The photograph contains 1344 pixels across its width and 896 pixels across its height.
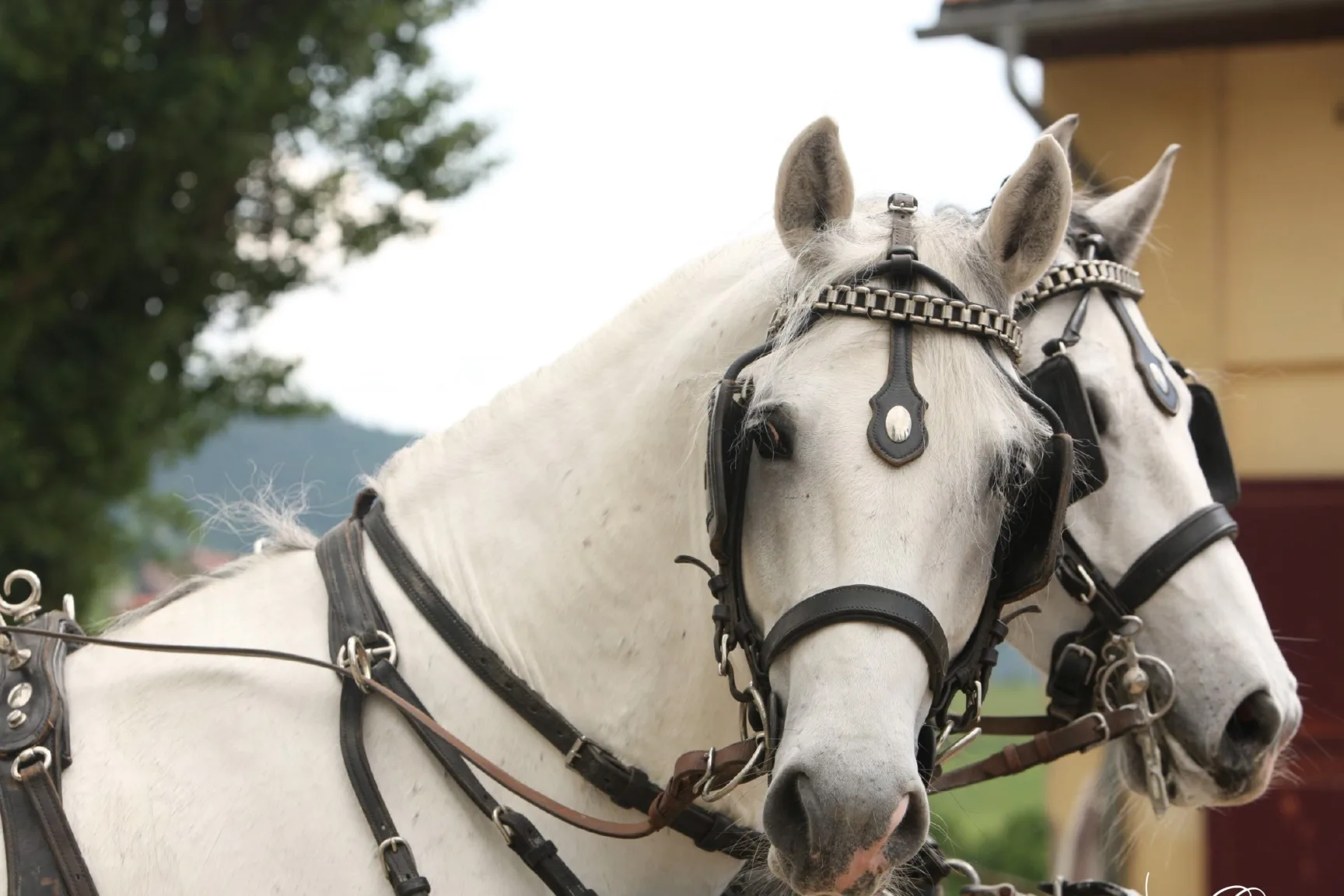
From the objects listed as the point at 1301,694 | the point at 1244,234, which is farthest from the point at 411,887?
the point at 1244,234

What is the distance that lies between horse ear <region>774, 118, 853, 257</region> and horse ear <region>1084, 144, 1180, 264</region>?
118 cm

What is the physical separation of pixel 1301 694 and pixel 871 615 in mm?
4542

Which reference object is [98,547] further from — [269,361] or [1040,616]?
[1040,616]

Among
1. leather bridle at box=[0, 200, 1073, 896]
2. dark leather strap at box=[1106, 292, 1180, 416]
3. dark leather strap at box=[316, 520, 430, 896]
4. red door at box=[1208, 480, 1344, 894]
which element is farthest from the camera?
red door at box=[1208, 480, 1344, 894]

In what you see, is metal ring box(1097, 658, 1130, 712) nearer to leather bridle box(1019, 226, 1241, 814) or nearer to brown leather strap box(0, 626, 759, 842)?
leather bridle box(1019, 226, 1241, 814)

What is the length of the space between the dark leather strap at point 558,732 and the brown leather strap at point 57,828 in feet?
1.86

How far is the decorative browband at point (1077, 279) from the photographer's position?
258 centimetres

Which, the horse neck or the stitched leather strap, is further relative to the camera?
the horse neck

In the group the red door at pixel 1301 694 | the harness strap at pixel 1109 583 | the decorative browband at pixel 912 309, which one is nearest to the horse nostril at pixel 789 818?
the decorative browband at pixel 912 309

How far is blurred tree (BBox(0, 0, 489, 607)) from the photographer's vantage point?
6.10 meters

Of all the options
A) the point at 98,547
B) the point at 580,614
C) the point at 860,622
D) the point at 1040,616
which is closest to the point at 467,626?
the point at 580,614

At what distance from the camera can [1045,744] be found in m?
2.58

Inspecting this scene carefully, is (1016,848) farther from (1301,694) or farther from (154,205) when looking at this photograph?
(154,205)

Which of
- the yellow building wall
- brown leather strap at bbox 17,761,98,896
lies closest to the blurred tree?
the yellow building wall
